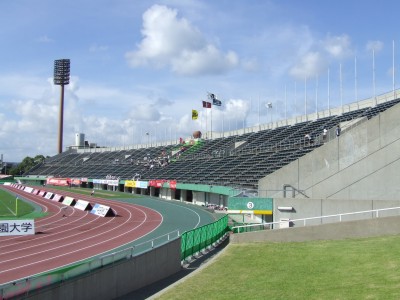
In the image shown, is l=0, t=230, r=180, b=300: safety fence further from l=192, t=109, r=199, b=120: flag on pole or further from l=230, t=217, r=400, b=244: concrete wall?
l=192, t=109, r=199, b=120: flag on pole

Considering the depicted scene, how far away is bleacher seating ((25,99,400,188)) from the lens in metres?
46.3

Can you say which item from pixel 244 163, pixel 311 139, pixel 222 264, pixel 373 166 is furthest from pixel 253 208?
pixel 244 163

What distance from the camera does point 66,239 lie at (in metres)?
27.0

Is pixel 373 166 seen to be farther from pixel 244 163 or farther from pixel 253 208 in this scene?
pixel 244 163

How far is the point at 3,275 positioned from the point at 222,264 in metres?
8.42

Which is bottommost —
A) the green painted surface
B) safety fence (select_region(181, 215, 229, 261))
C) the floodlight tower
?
safety fence (select_region(181, 215, 229, 261))

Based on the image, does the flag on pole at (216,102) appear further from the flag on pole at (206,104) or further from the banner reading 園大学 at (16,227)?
the banner reading 園大学 at (16,227)

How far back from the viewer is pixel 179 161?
7750 cm

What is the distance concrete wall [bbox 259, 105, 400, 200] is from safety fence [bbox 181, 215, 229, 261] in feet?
20.8

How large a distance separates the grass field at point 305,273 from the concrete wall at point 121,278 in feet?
3.97

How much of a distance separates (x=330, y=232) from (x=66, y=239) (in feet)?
48.1

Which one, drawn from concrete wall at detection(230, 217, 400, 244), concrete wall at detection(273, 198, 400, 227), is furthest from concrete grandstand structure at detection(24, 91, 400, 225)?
concrete wall at detection(230, 217, 400, 244)

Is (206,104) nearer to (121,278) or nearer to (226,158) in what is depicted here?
(226,158)

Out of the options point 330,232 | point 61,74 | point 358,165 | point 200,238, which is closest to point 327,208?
point 330,232
